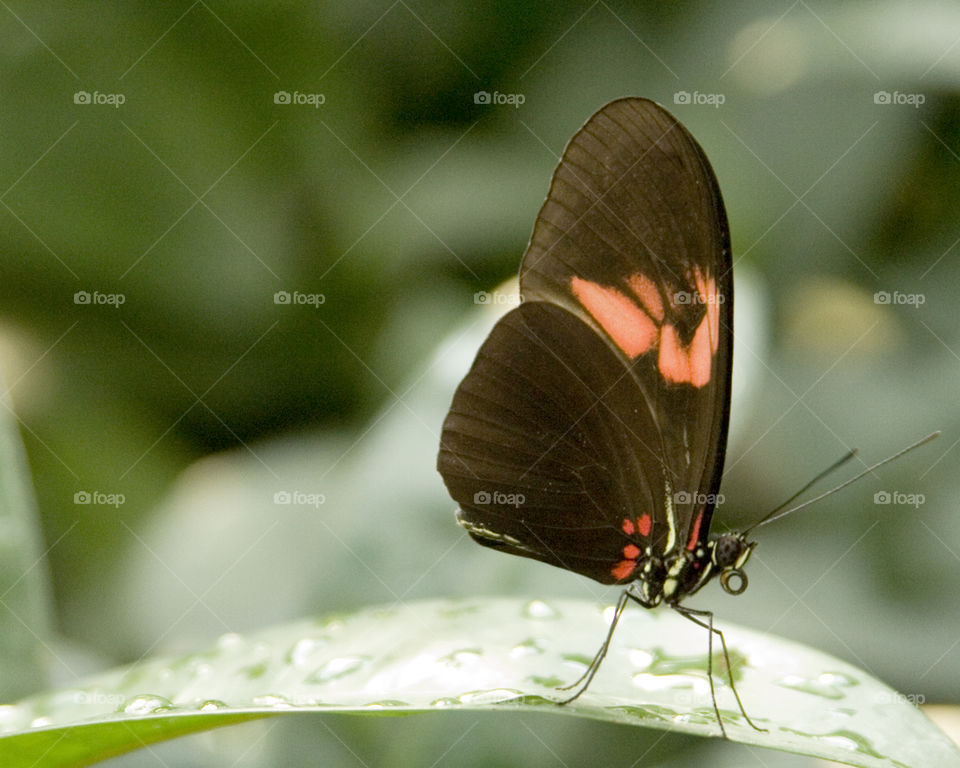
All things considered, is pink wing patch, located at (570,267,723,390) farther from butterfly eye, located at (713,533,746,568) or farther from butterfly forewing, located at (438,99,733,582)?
butterfly eye, located at (713,533,746,568)

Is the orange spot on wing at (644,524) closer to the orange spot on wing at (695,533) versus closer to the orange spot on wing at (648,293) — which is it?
the orange spot on wing at (695,533)

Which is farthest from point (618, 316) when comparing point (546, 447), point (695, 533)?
point (695, 533)

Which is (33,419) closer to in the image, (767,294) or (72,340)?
(72,340)

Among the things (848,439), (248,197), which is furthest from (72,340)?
(848,439)

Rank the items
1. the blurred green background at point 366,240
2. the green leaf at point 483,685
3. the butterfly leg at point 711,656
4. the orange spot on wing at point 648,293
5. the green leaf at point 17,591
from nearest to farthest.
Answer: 1. the green leaf at point 483,685
2. the butterfly leg at point 711,656
3. the green leaf at point 17,591
4. the orange spot on wing at point 648,293
5. the blurred green background at point 366,240

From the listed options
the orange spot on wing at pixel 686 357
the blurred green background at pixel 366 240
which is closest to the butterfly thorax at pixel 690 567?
the orange spot on wing at pixel 686 357

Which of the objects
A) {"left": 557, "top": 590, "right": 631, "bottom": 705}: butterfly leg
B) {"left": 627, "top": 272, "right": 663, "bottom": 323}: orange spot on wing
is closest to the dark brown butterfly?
{"left": 627, "top": 272, "right": 663, "bottom": 323}: orange spot on wing

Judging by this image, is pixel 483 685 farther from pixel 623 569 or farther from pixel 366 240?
pixel 366 240
